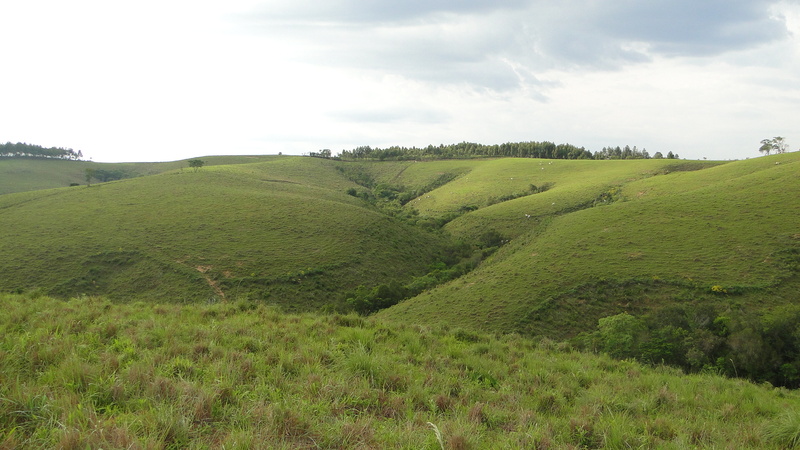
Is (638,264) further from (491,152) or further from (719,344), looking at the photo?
(491,152)

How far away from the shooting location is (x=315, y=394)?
5344mm

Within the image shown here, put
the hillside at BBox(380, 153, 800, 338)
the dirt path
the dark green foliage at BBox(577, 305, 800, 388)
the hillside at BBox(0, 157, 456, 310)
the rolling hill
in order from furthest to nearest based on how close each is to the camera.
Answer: the hillside at BBox(0, 157, 456, 310) → the dirt path → the rolling hill → the hillside at BBox(380, 153, 800, 338) → the dark green foliage at BBox(577, 305, 800, 388)

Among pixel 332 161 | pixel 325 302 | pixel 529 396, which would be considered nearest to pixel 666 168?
pixel 325 302

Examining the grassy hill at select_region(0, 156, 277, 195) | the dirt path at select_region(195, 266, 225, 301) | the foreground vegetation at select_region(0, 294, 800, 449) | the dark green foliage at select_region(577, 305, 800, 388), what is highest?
the grassy hill at select_region(0, 156, 277, 195)

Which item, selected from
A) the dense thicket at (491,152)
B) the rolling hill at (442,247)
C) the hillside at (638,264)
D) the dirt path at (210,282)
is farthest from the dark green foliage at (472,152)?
the dirt path at (210,282)

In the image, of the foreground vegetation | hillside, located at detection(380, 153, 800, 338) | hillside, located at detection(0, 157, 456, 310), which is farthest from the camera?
hillside, located at detection(0, 157, 456, 310)

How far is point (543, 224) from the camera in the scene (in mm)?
59031

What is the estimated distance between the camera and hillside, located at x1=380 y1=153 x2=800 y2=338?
3050 cm

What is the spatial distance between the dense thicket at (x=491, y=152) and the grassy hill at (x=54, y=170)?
1647 inches

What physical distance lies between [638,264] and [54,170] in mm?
176803

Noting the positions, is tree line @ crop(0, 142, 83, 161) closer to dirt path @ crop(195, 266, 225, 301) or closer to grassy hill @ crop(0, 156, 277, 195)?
grassy hill @ crop(0, 156, 277, 195)

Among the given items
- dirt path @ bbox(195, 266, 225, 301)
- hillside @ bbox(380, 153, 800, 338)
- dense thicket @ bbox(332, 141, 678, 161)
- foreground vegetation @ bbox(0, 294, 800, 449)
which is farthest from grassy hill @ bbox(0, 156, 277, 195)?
foreground vegetation @ bbox(0, 294, 800, 449)

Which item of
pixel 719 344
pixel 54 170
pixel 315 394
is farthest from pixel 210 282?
pixel 54 170

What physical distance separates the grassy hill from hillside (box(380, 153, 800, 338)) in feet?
417
